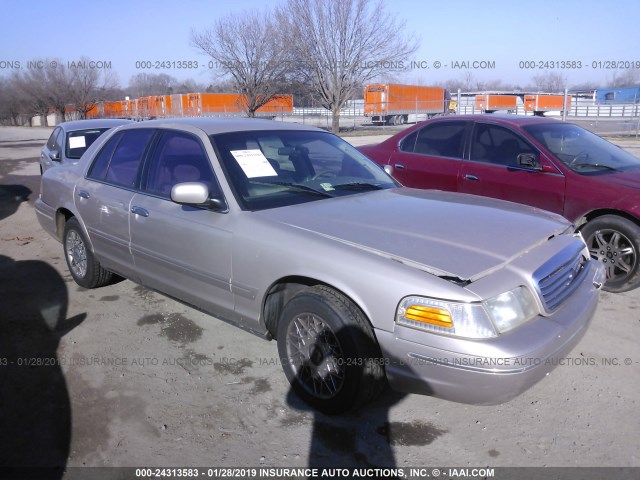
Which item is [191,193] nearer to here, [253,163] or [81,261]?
[253,163]

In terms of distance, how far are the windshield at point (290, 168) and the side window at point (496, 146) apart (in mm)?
1935

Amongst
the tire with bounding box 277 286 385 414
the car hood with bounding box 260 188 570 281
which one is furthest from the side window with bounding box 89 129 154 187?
the tire with bounding box 277 286 385 414

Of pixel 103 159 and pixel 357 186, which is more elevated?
pixel 103 159

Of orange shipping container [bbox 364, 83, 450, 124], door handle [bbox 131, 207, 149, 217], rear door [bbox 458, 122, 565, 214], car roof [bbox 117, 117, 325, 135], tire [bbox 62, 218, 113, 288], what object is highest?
orange shipping container [bbox 364, 83, 450, 124]

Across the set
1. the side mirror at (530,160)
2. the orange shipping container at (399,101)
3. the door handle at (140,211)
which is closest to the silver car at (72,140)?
the door handle at (140,211)

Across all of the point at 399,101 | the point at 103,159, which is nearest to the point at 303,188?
the point at 103,159

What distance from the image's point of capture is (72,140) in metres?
8.99

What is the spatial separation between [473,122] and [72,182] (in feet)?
14.5

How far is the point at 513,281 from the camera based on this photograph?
2717 millimetres

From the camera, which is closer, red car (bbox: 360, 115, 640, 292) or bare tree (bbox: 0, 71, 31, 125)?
red car (bbox: 360, 115, 640, 292)

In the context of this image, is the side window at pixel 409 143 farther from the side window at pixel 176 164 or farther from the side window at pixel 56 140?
the side window at pixel 56 140

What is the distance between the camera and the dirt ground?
9.14 feet

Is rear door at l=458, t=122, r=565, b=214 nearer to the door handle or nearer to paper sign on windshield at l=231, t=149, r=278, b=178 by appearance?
paper sign on windshield at l=231, t=149, r=278, b=178

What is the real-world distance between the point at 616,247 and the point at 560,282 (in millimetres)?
2409
